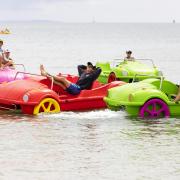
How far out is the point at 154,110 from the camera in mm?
17906

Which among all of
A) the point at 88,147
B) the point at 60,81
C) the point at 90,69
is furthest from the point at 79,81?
the point at 88,147

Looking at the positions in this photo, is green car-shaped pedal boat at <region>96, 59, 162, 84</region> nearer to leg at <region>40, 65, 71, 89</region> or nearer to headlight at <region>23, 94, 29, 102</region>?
leg at <region>40, 65, 71, 89</region>

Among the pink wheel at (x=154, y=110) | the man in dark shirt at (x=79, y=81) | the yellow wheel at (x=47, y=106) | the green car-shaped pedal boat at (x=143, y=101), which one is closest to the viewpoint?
the green car-shaped pedal boat at (x=143, y=101)

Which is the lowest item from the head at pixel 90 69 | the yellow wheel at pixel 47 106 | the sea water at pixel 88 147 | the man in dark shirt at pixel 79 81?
the sea water at pixel 88 147

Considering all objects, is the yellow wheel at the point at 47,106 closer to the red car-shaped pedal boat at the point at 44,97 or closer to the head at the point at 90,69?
the red car-shaped pedal boat at the point at 44,97

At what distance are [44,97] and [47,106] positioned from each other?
1.39 feet

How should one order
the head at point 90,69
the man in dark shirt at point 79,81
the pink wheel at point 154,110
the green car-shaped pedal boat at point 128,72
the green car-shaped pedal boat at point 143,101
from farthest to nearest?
the green car-shaped pedal boat at point 128,72 < the head at point 90,69 < the man in dark shirt at point 79,81 < the pink wheel at point 154,110 < the green car-shaped pedal boat at point 143,101

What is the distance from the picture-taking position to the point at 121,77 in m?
26.3

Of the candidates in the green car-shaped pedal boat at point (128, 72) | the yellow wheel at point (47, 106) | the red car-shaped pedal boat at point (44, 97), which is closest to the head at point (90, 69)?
the red car-shaped pedal boat at point (44, 97)

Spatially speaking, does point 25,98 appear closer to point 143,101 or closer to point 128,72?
point 143,101

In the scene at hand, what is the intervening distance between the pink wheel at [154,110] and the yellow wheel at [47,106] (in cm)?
207

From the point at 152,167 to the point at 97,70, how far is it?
24.4 feet

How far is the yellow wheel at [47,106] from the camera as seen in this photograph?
18.1 metres

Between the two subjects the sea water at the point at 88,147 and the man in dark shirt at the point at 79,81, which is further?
the man in dark shirt at the point at 79,81
